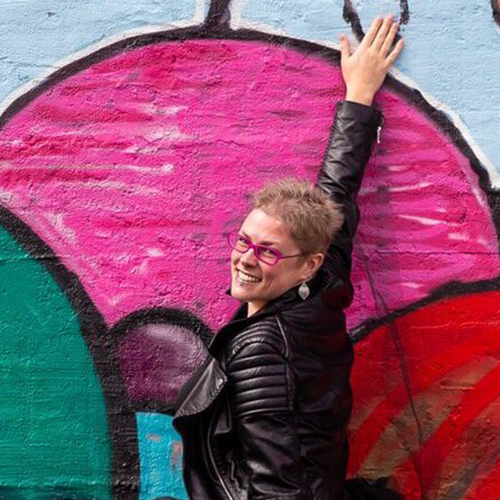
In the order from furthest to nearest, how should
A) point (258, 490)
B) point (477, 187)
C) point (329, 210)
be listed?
point (477, 187)
point (329, 210)
point (258, 490)

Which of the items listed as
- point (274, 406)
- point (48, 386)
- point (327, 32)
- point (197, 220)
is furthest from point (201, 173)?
point (274, 406)

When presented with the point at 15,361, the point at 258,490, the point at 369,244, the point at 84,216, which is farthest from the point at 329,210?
the point at 15,361

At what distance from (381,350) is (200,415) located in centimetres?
92

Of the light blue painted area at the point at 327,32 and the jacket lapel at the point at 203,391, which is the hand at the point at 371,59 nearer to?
the light blue painted area at the point at 327,32

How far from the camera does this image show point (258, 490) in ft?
8.02

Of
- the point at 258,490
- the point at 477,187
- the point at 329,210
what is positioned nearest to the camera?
the point at 258,490

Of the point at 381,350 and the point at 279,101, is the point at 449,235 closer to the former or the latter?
the point at 381,350

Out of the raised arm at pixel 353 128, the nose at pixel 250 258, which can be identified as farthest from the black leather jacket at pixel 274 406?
the raised arm at pixel 353 128

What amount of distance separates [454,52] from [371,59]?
0.30m

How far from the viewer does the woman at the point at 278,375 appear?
8.07ft

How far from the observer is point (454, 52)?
3191 millimetres

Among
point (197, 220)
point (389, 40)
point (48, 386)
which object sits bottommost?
point (48, 386)

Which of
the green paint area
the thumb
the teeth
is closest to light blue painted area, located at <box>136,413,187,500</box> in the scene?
the green paint area

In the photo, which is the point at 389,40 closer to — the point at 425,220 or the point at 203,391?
the point at 425,220
